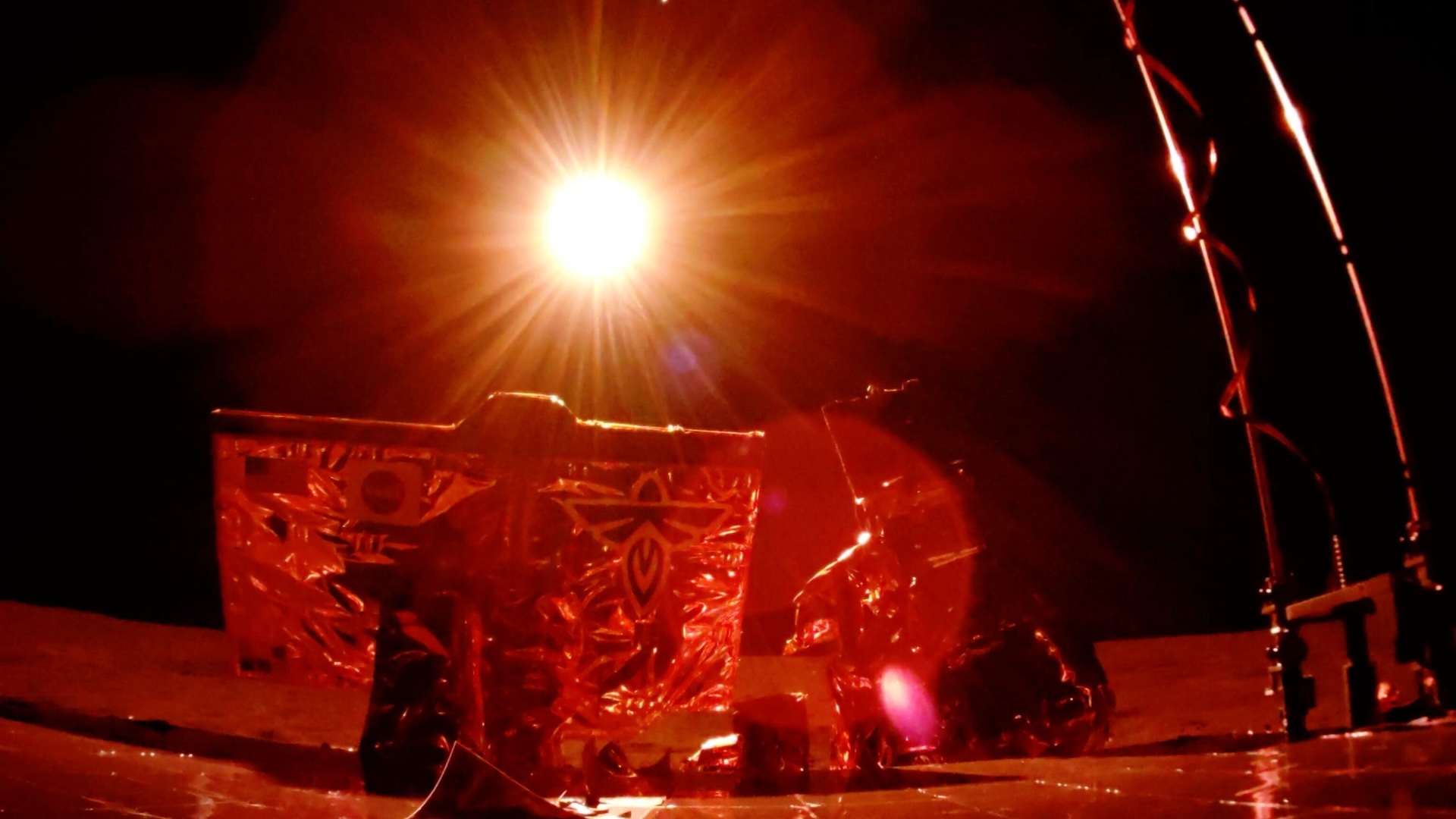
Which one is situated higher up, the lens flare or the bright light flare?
the bright light flare

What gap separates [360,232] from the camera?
2883 mm

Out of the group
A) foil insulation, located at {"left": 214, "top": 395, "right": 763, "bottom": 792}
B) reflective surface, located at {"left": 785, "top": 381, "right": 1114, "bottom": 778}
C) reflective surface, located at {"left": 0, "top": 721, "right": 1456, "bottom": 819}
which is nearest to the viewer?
reflective surface, located at {"left": 0, "top": 721, "right": 1456, "bottom": 819}

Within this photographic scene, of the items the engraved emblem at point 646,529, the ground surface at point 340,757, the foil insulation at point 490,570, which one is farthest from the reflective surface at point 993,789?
the engraved emblem at point 646,529

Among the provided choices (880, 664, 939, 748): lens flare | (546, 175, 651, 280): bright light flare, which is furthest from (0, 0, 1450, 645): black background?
(880, 664, 939, 748): lens flare

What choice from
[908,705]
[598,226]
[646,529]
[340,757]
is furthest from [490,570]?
[598,226]

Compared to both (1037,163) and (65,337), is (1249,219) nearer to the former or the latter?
(1037,163)

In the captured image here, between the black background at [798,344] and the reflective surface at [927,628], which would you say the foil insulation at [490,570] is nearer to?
the reflective surface at [927,628]

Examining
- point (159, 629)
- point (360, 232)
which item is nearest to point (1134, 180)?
point (360, 232)

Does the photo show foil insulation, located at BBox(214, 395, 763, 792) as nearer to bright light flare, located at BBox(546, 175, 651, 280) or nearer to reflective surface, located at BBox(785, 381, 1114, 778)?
reflective surface, located at BBox(785, 381, 1114, 778)

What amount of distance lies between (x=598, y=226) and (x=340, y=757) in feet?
4.94

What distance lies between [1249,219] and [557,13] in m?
1.80

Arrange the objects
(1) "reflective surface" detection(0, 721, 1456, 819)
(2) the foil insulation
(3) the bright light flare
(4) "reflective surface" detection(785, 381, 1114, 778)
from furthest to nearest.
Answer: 1. (3) the bright light flare
2. (4) "reflective surface" detection(785, 381, 1114, 778)
3. (2) the foil insulation
4. (1) "reflective surface" detection(0, 721, 1456, 819)

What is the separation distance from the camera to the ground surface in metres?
1.02

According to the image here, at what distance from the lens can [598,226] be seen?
2674mm
